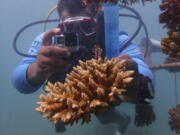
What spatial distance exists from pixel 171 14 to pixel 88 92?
46.6 inches

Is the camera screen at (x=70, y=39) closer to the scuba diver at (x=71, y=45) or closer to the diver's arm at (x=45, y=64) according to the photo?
the scuba diver at (x=71, y=45)

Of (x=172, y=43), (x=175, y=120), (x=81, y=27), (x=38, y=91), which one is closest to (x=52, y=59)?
(x=81, y=27)

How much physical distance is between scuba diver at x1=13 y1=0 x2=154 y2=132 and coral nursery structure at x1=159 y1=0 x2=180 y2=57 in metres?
0.40

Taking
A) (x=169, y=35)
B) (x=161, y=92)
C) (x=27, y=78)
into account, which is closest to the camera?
(x=169, y=35)

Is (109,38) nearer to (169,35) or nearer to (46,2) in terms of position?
(169,35)

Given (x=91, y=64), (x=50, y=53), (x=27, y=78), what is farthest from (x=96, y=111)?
(x=27, y=78)

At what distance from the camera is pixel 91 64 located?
2568mm

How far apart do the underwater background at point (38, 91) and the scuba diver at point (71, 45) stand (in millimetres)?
646

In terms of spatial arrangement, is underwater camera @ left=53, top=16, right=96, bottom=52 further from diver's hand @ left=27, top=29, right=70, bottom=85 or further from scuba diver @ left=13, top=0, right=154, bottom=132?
diver's hand @ left=27, top=29, right=70, bottom=85

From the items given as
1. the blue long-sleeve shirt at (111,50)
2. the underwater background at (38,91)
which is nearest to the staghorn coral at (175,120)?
the blue long-sleeve shirt at (111,50)

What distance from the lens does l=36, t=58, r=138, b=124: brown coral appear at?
8.00 feet

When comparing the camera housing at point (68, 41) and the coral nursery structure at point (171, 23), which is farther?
the camera housing at point (68, 41)

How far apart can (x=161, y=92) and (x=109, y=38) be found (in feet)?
41.7

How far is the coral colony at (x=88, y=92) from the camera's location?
2.44 metres
